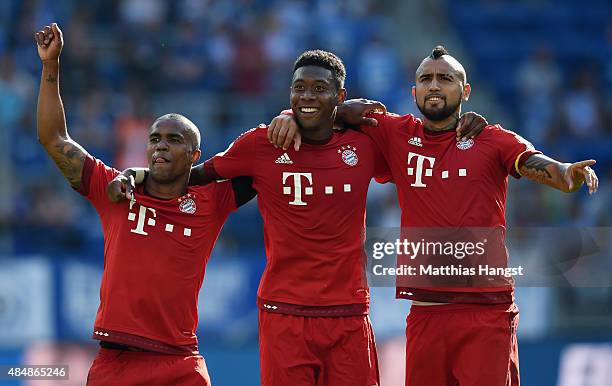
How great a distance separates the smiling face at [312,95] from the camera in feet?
22.0

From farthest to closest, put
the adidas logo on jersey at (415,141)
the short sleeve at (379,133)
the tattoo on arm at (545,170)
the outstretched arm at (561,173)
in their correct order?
1. the short sleeve at (379,133)
2. the adidas logo on jersey at (415,141)
3. the tattoo on arm at (545,170)
4. the outstretched arm at (561,173)

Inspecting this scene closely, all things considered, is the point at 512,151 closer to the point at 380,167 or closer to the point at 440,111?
the point at 440,111

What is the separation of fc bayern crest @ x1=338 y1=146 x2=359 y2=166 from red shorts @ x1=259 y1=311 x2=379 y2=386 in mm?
920

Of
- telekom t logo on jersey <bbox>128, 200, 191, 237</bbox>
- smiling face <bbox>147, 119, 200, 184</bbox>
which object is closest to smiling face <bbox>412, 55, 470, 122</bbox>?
smiling face <bbox>147, 119, 200, 184</bbox>

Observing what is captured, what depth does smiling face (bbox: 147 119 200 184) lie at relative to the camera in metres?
6.79

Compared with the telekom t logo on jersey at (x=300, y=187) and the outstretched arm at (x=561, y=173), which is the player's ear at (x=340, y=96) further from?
the outstretched arm at (x=561, y=173)

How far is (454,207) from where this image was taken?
21.9ft

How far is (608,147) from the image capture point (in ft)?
48.4

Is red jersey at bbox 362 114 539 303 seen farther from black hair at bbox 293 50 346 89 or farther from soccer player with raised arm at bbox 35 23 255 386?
soccer player with raised arm at bbox 35 23 255 386

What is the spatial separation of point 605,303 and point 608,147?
3.74 meters

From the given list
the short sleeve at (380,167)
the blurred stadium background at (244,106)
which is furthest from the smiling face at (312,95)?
the blurred stadium background at (244,106)

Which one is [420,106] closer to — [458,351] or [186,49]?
A: [458,351]

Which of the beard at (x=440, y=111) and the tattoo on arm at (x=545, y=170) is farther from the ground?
the beard at (x=440, y=111)

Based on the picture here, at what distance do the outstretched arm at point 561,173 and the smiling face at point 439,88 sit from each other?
58cm
